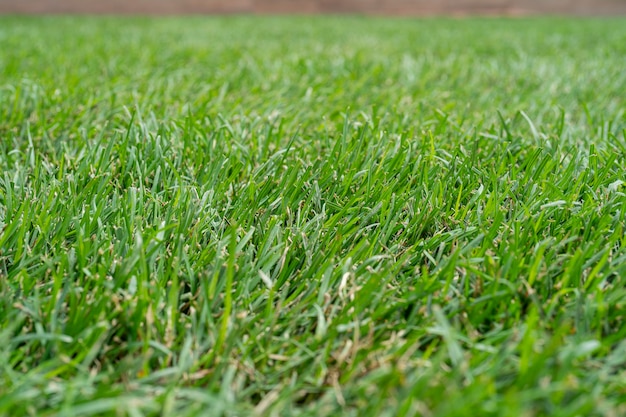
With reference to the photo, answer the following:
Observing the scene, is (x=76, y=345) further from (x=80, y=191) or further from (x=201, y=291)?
(x=80, y=191)

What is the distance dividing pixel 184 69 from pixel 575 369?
2196mm

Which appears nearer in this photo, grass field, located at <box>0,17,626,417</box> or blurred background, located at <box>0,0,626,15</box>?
grass field, located at <box>0,17,626,417</box>

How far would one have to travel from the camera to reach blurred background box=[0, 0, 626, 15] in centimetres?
959

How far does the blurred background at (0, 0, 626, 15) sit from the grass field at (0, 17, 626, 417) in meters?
8.58

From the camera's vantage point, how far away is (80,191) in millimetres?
1111

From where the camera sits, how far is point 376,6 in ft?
33.2

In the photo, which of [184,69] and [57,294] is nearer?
[57,294]

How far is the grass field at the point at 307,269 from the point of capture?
0.62m

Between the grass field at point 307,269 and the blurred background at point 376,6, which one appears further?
the blurred background at point 376,6

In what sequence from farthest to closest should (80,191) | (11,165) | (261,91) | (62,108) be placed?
(261,91)
(62,108)
(11,165)
(80,191)

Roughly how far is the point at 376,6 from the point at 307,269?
32.7 ft

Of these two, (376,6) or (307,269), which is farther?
(376,6)

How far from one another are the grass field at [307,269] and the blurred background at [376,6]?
8.58 m

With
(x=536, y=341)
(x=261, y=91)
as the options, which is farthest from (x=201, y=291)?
(x=261, y=91)
